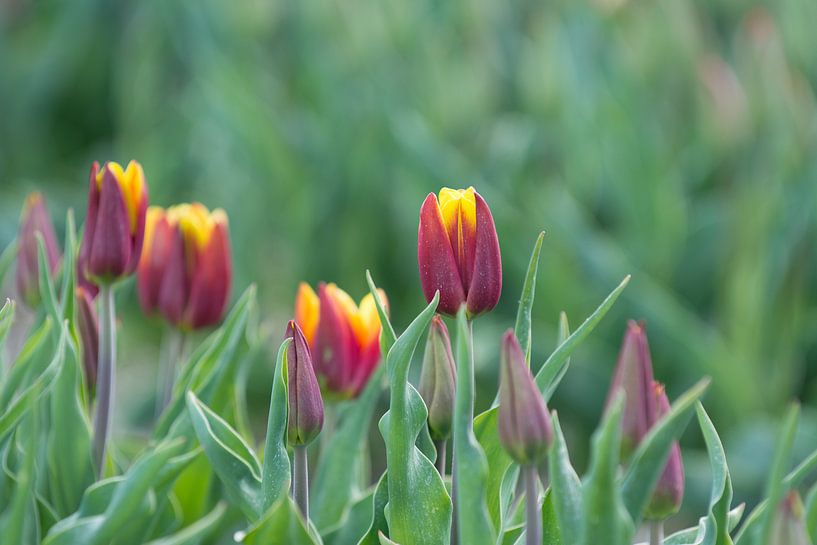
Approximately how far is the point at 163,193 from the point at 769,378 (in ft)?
4.24

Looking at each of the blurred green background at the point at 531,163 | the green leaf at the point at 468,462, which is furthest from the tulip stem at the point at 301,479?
the blurred green background at the point at 531,163

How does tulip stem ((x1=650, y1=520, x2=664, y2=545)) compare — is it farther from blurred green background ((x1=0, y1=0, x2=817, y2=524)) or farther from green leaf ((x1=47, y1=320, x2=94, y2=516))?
blurred green background ((x1=0, y1=0, x2=817, y2=524))

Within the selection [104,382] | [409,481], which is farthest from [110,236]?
[409,481]

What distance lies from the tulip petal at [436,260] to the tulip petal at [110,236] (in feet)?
0.98

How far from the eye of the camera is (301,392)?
2.47 feet

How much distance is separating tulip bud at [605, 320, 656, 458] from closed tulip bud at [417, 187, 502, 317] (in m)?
0.10

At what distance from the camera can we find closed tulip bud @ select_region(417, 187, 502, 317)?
2.51ft

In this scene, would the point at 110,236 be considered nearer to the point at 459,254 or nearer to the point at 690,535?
the point at 459,254

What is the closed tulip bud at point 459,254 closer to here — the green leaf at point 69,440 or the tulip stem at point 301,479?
the tulip stem at point 301,479

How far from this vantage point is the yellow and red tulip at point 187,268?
3.53 ft

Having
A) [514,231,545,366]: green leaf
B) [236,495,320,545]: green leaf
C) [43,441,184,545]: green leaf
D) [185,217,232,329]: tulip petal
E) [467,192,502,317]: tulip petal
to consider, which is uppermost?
[185,217,232,329]: tulip petal

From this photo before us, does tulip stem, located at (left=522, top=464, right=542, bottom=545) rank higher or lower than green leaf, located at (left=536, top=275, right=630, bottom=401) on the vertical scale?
lower

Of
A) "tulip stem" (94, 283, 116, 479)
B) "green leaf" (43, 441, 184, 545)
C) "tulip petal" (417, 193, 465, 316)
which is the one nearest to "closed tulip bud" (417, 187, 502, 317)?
"tulip petal" (417, 193, 465, 316)

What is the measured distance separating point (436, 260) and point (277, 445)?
0.16 metres
